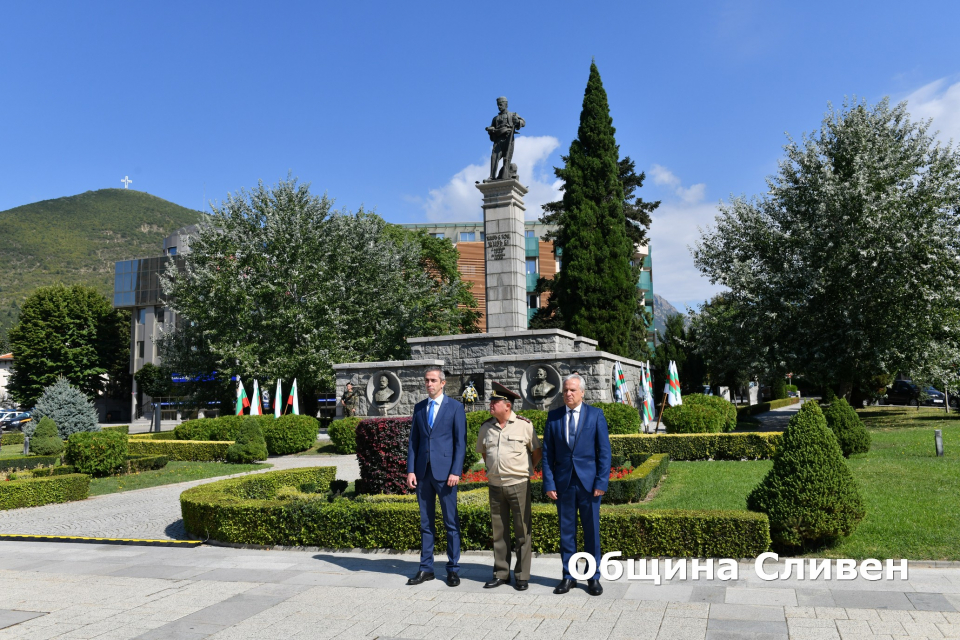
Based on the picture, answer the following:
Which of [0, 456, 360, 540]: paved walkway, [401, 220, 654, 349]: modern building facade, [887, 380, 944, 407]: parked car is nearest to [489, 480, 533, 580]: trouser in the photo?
[0, 456, 360, 540]: paved walkway

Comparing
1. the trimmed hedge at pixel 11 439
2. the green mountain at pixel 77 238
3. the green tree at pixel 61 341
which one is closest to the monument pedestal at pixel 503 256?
the trimmed hedge at pixel 11 439

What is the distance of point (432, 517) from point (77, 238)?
179 meters

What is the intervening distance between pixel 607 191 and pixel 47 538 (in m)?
28.9

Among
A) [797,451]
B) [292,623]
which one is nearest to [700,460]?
[797,451]

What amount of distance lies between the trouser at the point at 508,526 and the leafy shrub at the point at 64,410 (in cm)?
2098

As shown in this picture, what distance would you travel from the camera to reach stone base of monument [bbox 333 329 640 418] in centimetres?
1889

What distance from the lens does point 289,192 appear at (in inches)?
1275

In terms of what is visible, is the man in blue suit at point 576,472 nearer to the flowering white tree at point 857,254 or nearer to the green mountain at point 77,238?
the flowering white tree at point 857,254

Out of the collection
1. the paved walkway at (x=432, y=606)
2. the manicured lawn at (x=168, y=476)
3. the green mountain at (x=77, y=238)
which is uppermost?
the green mountain at (x=77, y=238)

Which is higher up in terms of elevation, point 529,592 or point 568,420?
point 568,420

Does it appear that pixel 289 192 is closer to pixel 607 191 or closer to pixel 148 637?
pixel 607 191

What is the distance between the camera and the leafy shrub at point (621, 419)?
17141 mm

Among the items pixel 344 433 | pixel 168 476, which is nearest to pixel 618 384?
pixel 344 433

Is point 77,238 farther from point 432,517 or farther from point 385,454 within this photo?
point 432,517
